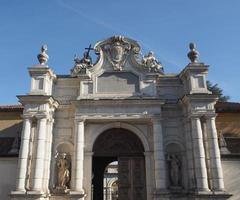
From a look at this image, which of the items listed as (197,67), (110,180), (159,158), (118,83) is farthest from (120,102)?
(110,180)

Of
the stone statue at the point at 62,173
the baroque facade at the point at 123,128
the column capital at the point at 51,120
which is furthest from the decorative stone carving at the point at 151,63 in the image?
the stone statue at the point at 62,173

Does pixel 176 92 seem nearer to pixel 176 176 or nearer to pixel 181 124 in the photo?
pixel 181 124

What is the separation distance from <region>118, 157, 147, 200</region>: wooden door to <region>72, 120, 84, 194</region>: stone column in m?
2.23

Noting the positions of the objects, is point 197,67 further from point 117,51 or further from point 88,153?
point 88,153

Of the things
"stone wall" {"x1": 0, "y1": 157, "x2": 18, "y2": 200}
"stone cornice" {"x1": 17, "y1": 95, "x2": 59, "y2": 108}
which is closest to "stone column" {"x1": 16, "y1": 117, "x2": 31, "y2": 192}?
"stone cornice" {"x1": 17, "y1": 95, "x2": 59, "y2": 108}

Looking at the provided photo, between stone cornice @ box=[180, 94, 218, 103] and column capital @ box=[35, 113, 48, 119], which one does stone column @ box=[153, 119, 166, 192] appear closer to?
stone cornice @ box=[180, 94, 218, 103]

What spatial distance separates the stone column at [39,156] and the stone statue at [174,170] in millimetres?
6076

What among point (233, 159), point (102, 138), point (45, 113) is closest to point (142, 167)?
point (102, 138)

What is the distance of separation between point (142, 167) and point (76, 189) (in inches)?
143

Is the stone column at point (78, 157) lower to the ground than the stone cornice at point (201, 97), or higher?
lower

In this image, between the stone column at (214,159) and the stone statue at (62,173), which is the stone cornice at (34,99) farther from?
the stone column at (214,159)

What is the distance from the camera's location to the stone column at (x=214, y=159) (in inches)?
518

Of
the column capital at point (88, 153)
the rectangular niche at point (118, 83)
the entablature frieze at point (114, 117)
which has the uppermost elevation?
the rectangular niche at point (118, 83)

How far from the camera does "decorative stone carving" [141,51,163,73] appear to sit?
15833 millimetres
